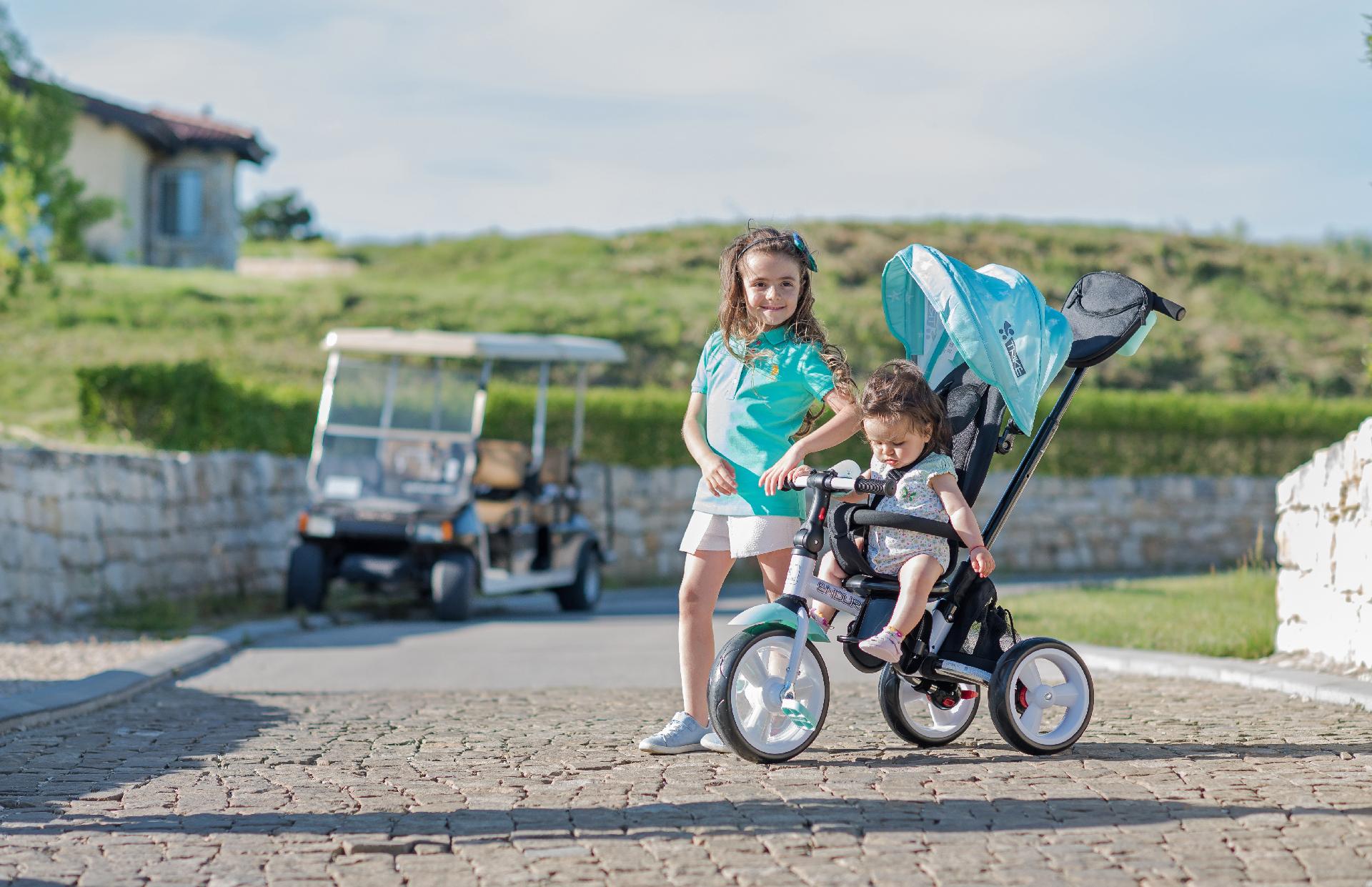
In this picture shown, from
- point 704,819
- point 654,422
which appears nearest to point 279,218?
point 654,422

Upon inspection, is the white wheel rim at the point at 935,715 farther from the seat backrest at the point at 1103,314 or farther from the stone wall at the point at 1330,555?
the stone wall at the point at 1330,555

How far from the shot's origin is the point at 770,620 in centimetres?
480

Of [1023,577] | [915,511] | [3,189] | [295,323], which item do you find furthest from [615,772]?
[295,323]

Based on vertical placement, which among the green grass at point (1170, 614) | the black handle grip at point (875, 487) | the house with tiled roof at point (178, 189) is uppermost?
the house with tiled roof at point (178, 189)

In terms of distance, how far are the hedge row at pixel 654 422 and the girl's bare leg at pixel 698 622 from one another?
38.2 ft

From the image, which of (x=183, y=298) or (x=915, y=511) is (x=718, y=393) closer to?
(x=915, y=511)

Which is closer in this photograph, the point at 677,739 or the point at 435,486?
the point at 677,739

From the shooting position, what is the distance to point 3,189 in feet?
49.8

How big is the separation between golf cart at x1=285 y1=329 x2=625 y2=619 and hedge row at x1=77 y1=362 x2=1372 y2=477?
295 centimetres

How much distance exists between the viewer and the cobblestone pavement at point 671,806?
3.61 metres

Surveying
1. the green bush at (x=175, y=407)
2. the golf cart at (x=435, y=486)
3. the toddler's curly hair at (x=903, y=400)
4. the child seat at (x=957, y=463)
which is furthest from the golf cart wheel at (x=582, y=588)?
the toddler's curly hair at (x=903, y=400)

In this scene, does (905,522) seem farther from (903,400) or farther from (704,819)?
(704,819)

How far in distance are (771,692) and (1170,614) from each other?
21.4 ft

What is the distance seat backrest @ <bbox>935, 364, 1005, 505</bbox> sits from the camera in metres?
5.16
